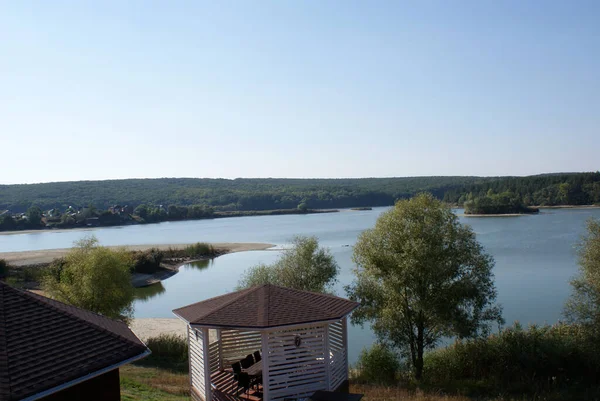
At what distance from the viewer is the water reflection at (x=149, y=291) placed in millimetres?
38000

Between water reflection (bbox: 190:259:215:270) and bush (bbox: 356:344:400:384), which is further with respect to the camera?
water reflection (bbox: 190:259:215:270)

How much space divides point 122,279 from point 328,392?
1532cm

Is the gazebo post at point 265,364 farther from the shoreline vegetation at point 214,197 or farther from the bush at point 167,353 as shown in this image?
the shoreline vegetation at point 214,197

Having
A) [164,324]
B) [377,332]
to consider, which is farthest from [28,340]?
[164,324]

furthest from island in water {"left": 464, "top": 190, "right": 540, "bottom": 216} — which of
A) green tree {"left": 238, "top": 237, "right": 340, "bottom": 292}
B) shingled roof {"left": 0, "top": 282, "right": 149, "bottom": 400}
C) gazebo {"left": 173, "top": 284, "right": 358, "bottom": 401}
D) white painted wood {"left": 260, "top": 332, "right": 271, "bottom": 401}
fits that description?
shingled roof {"left": 0, "top": 282, "right": 149, "bottom": 400}

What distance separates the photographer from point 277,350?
10500 millimetres

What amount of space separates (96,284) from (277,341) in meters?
14.4

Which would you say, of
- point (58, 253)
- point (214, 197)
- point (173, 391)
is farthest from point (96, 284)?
point (214, 197)

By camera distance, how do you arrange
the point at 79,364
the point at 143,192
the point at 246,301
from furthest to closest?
the point at 143,192
the point at 246,301
the point at 79,364

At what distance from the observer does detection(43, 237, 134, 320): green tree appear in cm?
2231

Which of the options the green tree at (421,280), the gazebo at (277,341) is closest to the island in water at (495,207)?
the green tree at (421,280)

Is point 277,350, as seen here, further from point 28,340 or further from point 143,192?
point 143,192

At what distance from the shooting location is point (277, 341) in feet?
34.7

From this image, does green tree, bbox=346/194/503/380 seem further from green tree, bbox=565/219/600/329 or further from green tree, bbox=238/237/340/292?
green tree, bbox=238/237/340/292
